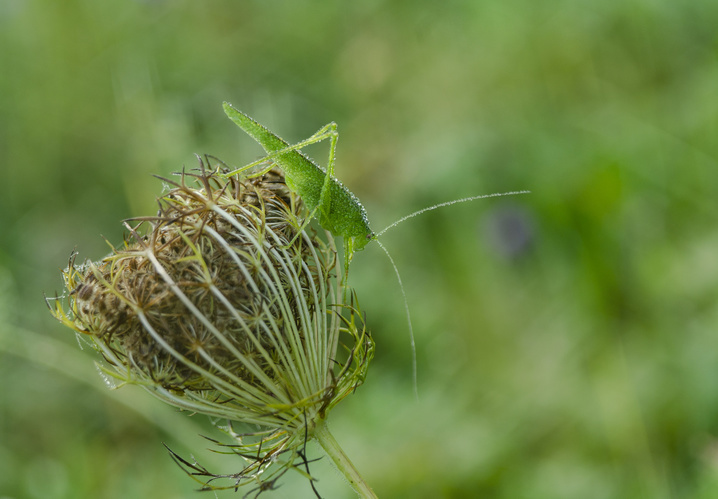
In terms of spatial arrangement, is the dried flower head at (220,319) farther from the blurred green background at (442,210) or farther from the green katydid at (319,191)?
the blurred green background at (442,210)

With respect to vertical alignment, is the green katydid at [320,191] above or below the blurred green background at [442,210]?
above

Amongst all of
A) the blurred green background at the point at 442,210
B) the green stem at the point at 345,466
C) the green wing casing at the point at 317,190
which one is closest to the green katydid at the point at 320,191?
the green wing casing at the point at 317,190

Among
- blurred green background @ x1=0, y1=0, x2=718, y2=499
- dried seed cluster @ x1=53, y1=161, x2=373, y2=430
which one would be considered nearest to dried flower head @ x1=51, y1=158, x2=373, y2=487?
dried seed cluster @ x1=53, y1=161, x2=373, y2=430

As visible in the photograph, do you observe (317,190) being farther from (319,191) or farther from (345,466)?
(345,466)

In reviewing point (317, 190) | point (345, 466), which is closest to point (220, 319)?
point (345, 466)

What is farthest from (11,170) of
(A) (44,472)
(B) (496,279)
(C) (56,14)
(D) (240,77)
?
(B) (496,279)

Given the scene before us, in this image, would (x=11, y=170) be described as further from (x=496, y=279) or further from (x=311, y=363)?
(x=311, y=363)

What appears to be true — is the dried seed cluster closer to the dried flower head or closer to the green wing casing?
the dried flower head

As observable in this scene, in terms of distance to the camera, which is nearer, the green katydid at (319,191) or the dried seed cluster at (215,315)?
the dried seed cluster at (215,315)
